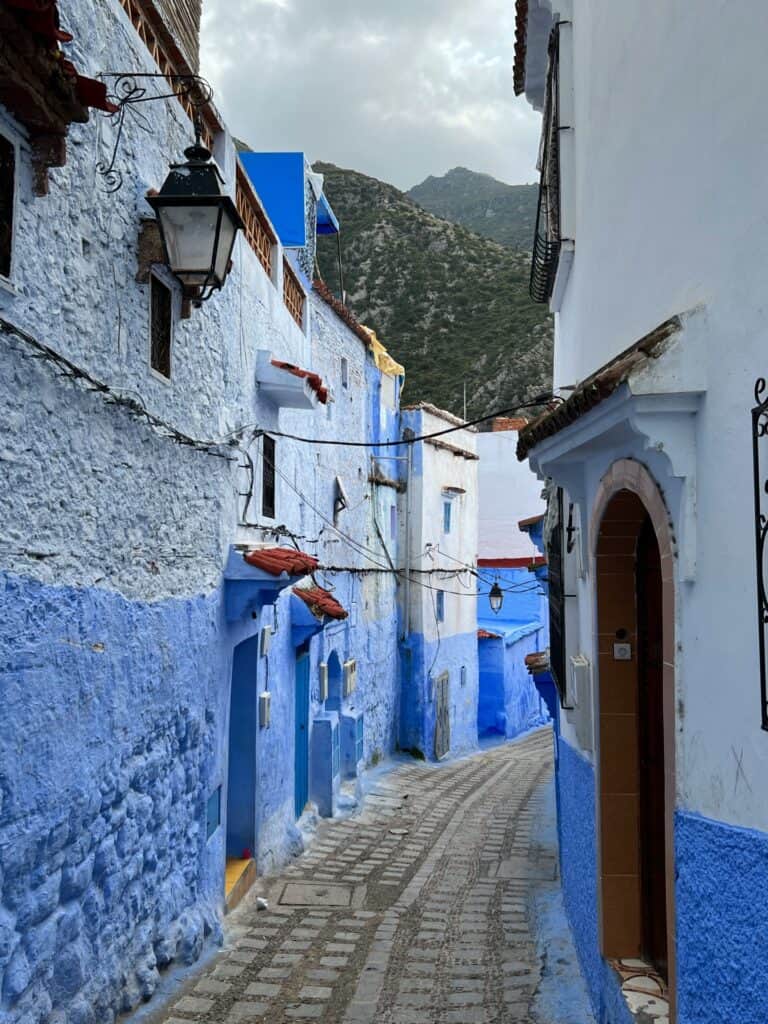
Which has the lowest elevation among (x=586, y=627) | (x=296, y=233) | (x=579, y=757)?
(x=579, y=757)

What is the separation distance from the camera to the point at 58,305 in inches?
192

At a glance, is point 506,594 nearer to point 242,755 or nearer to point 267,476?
point 267,476

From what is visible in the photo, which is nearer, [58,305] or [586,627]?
[58,305]

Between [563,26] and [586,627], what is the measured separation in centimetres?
461

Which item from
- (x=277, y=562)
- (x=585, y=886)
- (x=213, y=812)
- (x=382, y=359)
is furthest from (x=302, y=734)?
(x=382, y=359)

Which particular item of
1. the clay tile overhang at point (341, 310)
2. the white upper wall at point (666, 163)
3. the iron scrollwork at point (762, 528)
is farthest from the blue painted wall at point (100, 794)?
the clay tile overhang at point (341, 310)

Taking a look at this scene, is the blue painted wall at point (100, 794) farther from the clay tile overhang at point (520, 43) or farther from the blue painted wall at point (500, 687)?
the blue painted wall at point (500, 687)

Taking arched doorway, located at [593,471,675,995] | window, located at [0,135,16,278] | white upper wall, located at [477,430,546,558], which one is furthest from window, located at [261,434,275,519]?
white upper wall, located at [477,430,546,558]

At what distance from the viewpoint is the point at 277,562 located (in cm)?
826

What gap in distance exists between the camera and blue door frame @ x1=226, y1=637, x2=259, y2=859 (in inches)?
374

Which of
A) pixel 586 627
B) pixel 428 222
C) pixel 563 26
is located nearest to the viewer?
pixel 586 627

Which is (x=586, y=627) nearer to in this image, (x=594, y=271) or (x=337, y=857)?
(x=594, y=271)

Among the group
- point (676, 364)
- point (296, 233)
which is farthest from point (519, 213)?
point (676, 364)

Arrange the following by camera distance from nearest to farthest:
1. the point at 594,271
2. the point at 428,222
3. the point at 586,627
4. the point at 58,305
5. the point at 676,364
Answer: the point at 676,364 → the point at 58,305 → the point at 594,271 → the point at 586,627 → the point at 428,222
